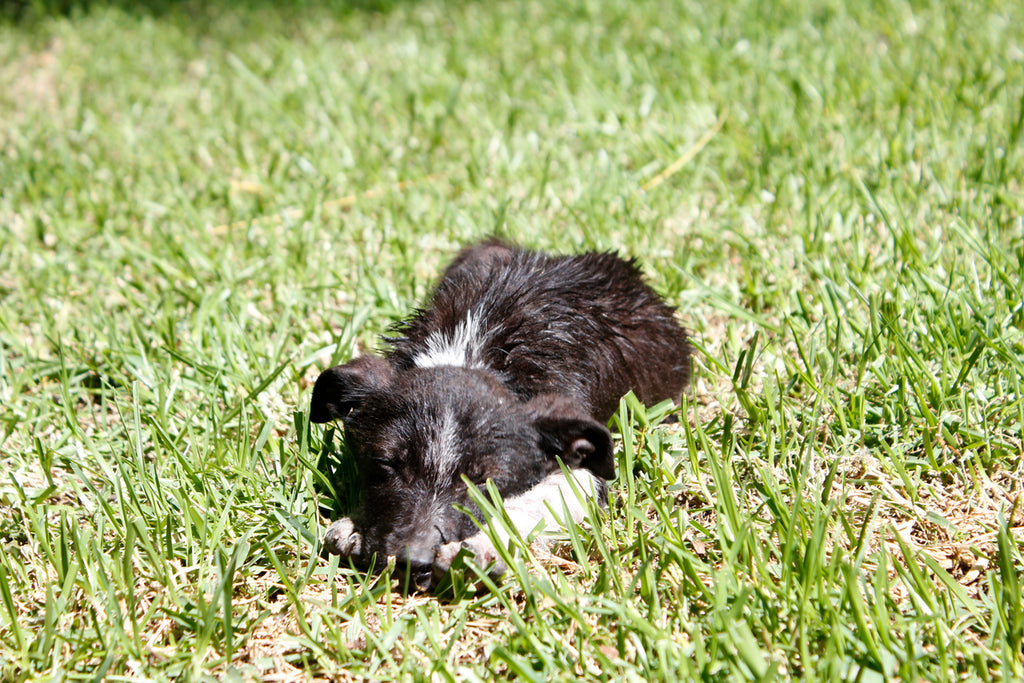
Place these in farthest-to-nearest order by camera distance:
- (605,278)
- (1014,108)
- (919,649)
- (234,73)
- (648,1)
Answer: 1. (648,1)
2. (234,73)
3. (1014,108)
4. (605,278)
5. (919,649)

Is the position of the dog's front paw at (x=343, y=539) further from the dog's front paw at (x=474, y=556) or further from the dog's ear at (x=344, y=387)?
the dog's ear at (x=344, y=387)

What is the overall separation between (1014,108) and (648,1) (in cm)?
377

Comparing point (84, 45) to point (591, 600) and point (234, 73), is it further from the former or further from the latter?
point (591, 600)

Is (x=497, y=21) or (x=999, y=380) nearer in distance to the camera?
(x=999, y=380)

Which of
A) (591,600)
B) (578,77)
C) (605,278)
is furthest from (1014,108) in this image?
(591,600)

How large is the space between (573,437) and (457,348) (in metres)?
0.76

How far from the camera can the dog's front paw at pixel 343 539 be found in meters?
3.28

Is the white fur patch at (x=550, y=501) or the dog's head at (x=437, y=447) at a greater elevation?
the dog's head at (x=437, y=447)

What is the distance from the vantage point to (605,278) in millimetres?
4258

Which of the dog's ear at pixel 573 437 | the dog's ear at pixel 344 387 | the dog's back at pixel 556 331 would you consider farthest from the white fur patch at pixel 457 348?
the dog's ear at pixel 573 437

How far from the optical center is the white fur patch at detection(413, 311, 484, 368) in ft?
12.5

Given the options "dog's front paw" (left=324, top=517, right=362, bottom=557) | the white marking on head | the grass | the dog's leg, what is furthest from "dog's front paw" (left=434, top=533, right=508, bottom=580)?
"dog's front paw" (left=324, top=517, right=362, bottom=557)

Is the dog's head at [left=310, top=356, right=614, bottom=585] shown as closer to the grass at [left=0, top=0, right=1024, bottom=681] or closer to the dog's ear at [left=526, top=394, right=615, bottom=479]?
the dog's ear at [left=526, top=394, right=615, bottom=479]

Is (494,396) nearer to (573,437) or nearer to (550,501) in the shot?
(573,437)
